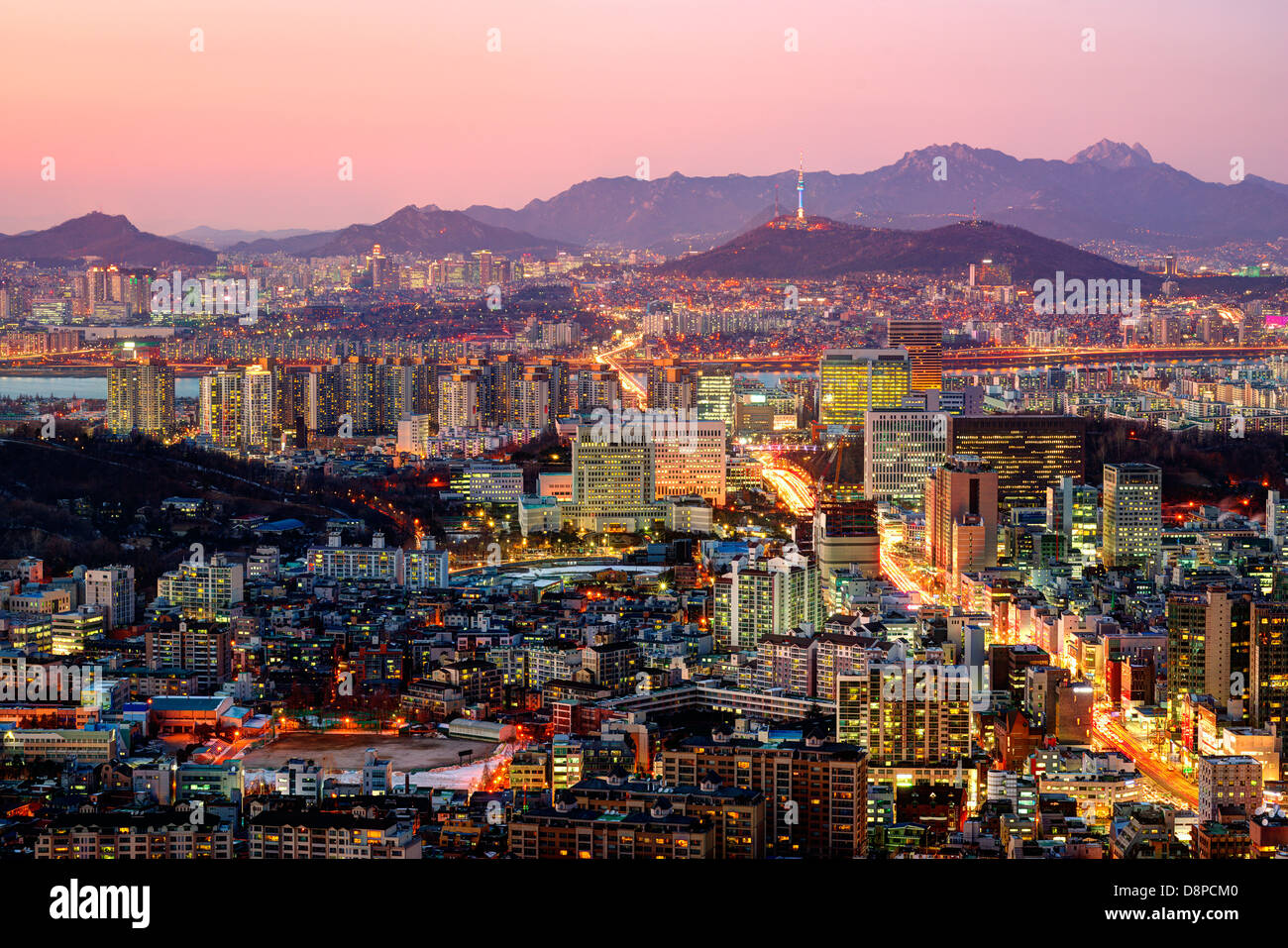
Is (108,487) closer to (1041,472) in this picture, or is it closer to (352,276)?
(1041,472)

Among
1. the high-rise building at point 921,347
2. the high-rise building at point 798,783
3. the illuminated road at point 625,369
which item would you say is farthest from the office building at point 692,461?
the high-rise building at point 798,783

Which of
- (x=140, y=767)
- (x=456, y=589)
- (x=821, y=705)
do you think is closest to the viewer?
(x=140, y=767)

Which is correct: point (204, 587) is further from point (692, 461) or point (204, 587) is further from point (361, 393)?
point (361, 393)

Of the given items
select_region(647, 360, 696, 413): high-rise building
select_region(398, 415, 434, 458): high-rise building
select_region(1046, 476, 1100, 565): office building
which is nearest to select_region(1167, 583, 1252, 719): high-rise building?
select_region(1046, 476, 1100, 565): office building

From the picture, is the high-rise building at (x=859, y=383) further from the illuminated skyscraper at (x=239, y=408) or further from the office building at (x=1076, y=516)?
the office building at (x=1076, y=516)
